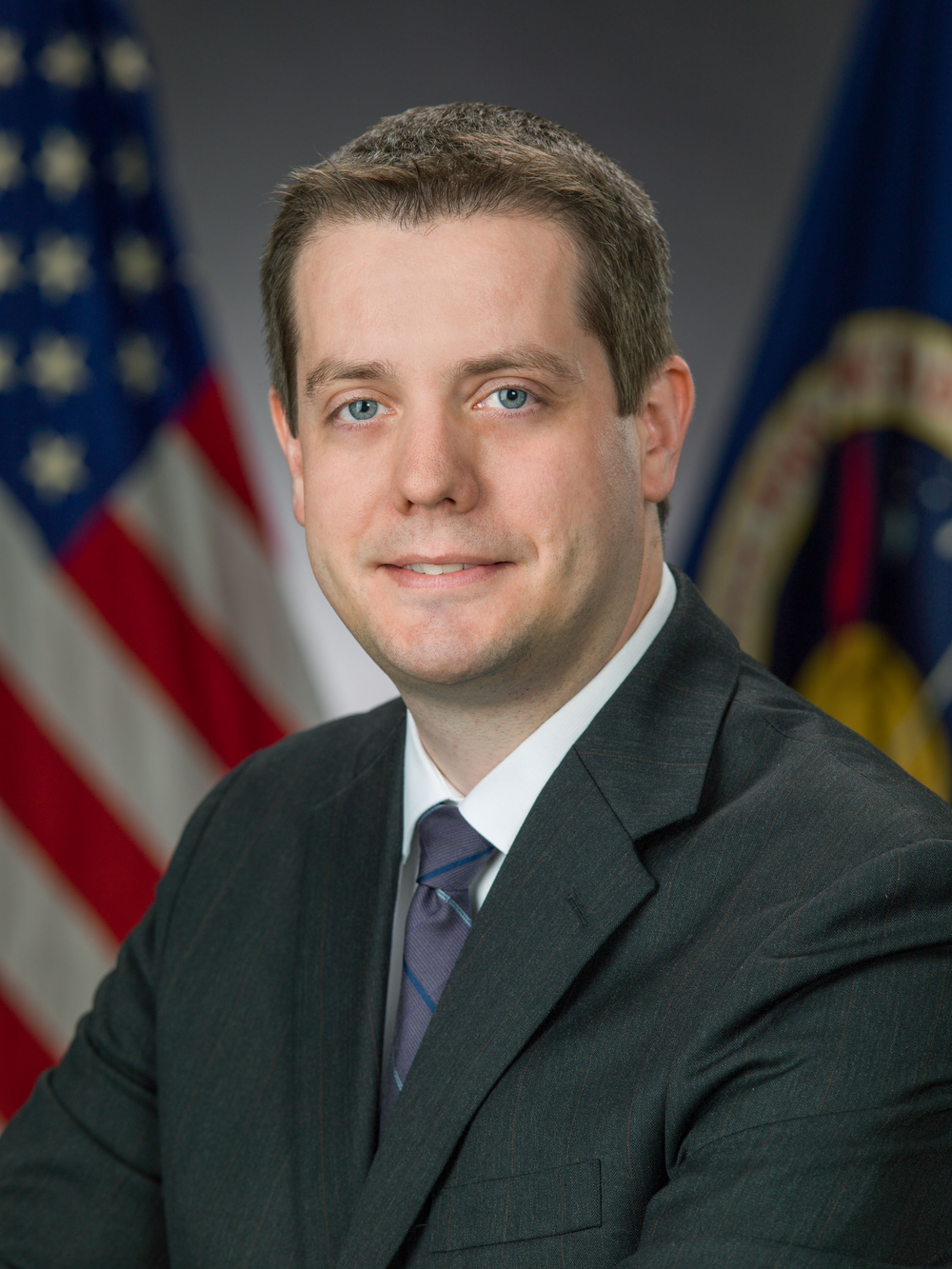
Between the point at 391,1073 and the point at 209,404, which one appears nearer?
the point at 391,1073

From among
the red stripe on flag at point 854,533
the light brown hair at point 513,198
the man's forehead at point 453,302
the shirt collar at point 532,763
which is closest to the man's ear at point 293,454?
the light brown hair at point 513,198

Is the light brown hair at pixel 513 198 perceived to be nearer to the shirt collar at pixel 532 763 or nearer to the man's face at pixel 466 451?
the man's face at pixel 466 451

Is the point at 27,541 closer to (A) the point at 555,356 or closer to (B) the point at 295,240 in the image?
(B) the point at 295,240

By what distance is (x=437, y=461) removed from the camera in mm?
1402

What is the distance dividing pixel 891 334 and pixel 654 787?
184 centimetres

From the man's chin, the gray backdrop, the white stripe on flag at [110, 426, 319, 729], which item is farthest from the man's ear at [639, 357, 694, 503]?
the gray backdrop

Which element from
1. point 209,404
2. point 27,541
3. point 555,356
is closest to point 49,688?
point 27,541

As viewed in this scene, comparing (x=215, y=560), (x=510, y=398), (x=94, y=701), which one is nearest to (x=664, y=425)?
(x=510, y=398)

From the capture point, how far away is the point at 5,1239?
1.61m

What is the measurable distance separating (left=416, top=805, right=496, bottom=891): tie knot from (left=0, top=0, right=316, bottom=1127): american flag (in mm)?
1892

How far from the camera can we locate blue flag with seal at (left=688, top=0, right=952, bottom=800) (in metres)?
2.79

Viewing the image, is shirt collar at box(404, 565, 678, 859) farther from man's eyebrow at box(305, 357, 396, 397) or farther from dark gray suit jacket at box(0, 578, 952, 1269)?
man's eyebrow at box(305, 357, 396, 397)

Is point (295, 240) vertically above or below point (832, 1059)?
above

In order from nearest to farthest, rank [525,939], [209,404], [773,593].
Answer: [525,939] → [773,593] → [209,404]
